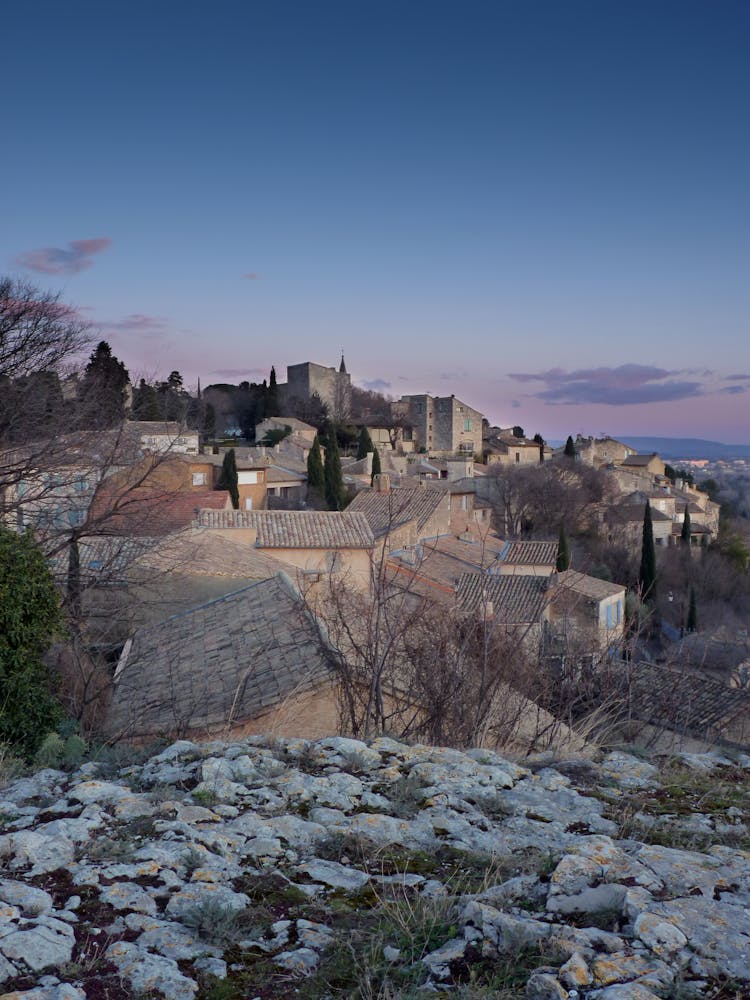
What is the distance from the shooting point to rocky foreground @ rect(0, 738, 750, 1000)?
214cm

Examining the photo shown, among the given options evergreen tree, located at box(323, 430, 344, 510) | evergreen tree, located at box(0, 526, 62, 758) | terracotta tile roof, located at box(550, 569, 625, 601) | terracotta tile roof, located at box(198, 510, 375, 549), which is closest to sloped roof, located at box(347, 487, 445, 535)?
terracotta tile roof, located at box(198, 510, 375, 549)

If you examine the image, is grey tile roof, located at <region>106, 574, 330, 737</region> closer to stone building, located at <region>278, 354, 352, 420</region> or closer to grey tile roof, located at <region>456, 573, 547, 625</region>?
grey tile roof, located at <region>456, 573, 547, 625</region>

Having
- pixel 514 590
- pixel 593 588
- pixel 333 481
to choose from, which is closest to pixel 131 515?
pixel 514 590

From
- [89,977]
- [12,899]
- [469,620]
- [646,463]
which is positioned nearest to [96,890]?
[12,899]

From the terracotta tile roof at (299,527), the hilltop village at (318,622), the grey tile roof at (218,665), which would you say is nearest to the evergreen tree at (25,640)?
the hilltop village at (318,622)

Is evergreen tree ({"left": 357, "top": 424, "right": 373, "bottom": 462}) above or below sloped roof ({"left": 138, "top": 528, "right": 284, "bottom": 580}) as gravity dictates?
above

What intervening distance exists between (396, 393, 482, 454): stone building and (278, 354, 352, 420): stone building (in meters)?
8.68

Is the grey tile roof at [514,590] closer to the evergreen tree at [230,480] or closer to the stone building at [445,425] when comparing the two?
the evergreen tree at [230,480]

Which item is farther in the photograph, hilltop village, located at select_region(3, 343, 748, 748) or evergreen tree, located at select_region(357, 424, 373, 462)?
evergreen tree, located at select_region(357, 424, 373, 462)

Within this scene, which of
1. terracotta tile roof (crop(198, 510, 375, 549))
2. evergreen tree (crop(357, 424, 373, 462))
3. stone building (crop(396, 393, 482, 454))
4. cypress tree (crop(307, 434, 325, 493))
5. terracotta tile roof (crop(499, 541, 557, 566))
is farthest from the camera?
stone building (crop(396, 393, 482, 454))

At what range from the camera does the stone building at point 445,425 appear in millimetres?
80562

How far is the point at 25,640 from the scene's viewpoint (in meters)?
7.35

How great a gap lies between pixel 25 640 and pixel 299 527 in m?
14.0

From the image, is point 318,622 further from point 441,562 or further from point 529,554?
point 529,554
